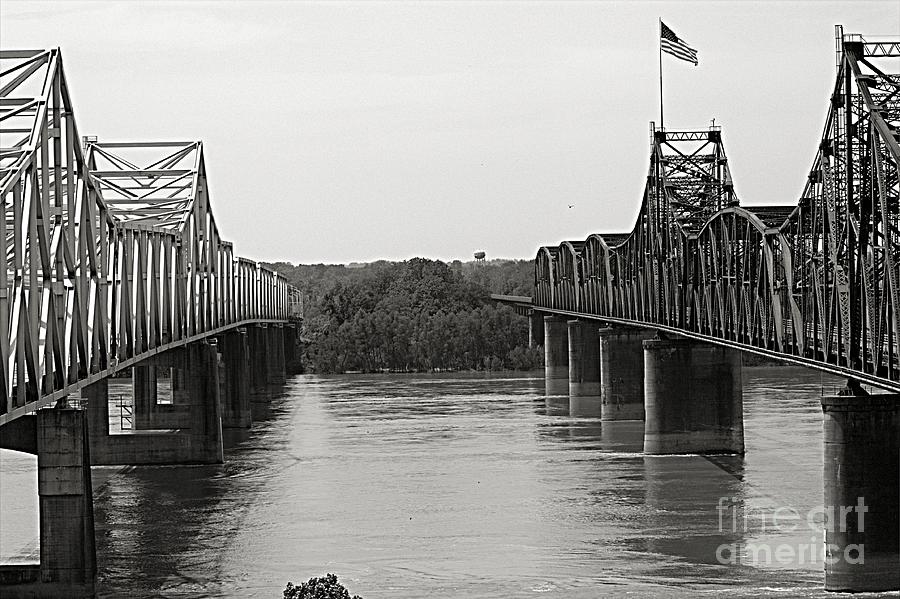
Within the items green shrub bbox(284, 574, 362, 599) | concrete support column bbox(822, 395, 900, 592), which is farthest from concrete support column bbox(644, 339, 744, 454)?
green shrub bbox(284, 574, 362, 599)

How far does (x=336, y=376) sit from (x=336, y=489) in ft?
283

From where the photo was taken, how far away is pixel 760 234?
54.2 metres

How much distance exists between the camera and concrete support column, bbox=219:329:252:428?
8256 centimetres

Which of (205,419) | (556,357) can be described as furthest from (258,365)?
(205,419)

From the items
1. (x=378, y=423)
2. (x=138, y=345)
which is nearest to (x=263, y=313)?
(x=378, y=423)

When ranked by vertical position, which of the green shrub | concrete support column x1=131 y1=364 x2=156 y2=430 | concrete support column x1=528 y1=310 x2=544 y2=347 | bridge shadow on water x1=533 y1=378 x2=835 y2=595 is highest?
concrete support column x1=528 y1=310 x2=544 y2=347

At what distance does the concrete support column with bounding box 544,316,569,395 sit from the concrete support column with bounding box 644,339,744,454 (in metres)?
46.0

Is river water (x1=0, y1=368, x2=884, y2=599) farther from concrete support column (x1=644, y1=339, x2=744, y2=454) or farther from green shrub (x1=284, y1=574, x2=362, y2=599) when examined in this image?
green shrub (x1=284, y1=574, x2=362, y2=599)

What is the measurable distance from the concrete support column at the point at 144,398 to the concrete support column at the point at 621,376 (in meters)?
22.5

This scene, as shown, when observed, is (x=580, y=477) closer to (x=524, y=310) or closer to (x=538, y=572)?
(x=538, y=572)

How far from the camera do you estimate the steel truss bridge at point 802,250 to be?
36.3 metres

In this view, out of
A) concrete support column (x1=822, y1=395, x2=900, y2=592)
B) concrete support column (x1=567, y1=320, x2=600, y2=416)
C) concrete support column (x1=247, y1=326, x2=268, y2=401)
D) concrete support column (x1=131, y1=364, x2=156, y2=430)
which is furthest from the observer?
concrete support column (x1=247, y1=326, x2=268, y2=401)

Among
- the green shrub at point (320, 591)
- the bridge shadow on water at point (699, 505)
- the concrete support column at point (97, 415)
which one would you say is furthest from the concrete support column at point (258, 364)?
the green shrub at point (320, 591)

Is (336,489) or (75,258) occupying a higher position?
(75,258)
